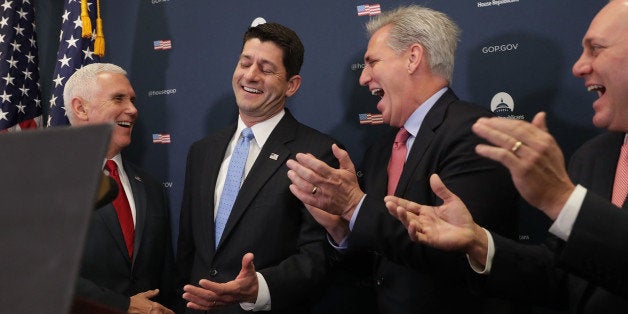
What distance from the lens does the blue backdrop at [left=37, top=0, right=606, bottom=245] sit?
264 cm

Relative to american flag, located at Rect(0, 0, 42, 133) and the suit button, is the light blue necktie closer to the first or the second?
the suit button

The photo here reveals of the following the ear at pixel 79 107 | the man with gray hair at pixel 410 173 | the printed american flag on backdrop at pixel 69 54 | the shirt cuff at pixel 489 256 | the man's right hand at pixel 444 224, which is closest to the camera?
the man's right hand at pixel 444 224

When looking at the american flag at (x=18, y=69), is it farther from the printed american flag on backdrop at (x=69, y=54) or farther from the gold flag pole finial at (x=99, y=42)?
the gold flag pole finial at (x=99, y=42)

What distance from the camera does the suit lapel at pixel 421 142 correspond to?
2139 millimetres

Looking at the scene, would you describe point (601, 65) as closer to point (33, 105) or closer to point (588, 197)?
point (588, 197)

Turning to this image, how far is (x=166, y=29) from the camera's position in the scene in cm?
358

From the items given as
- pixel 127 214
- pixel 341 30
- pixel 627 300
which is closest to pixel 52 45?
pixel 127 214

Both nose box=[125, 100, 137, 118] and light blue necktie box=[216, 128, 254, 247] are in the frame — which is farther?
nose box=[125, 100, 137, 118]

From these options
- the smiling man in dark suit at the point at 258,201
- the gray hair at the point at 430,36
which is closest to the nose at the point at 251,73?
the smiling man in dark suit at the point at 258,201

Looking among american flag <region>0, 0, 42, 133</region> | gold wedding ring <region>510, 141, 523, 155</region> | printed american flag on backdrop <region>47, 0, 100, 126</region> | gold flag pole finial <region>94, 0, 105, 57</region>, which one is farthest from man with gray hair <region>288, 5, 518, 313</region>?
american flag <region>0, 0, 42, 133</region>

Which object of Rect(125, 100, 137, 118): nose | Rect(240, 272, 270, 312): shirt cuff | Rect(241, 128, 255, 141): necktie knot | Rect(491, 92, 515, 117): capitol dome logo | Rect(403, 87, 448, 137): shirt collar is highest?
Rect(125, 100, 137, 118): nose

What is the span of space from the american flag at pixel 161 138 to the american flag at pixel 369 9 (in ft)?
4.23

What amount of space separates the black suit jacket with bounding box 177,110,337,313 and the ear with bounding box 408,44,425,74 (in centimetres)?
44

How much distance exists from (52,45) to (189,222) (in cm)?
184
